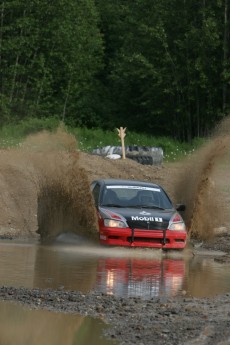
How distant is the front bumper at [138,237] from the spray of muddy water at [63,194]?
2.26ft

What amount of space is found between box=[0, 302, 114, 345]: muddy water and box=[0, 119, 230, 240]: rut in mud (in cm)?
851

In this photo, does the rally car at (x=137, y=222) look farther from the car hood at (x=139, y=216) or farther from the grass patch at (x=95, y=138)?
the grass patch at (x=95, y=138)

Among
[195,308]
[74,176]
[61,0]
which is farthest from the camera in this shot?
[61,0]

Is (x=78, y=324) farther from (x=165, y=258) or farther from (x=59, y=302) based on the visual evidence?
(x=165, y=258)

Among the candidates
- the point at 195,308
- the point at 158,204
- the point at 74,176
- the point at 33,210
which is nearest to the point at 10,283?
the point at 195,308

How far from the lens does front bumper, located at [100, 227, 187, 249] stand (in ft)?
67.0

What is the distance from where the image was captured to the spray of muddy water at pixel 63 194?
2206cm

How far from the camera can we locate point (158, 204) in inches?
868

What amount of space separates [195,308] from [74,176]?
10689mm

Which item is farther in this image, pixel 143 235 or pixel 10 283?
pixel 143 235

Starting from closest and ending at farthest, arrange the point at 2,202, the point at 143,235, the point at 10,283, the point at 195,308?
the point at 195,308 < the point at 10,283 < the point at 143,235 < the point at 2,202

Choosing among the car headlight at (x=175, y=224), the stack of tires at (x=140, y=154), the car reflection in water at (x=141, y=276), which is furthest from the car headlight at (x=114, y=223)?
the stack of tires at (x=140, y=154)

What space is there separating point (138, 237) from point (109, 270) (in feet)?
9.11

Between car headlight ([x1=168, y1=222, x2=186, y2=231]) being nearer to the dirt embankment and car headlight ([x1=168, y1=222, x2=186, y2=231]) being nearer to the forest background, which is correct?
the dirt embankment
